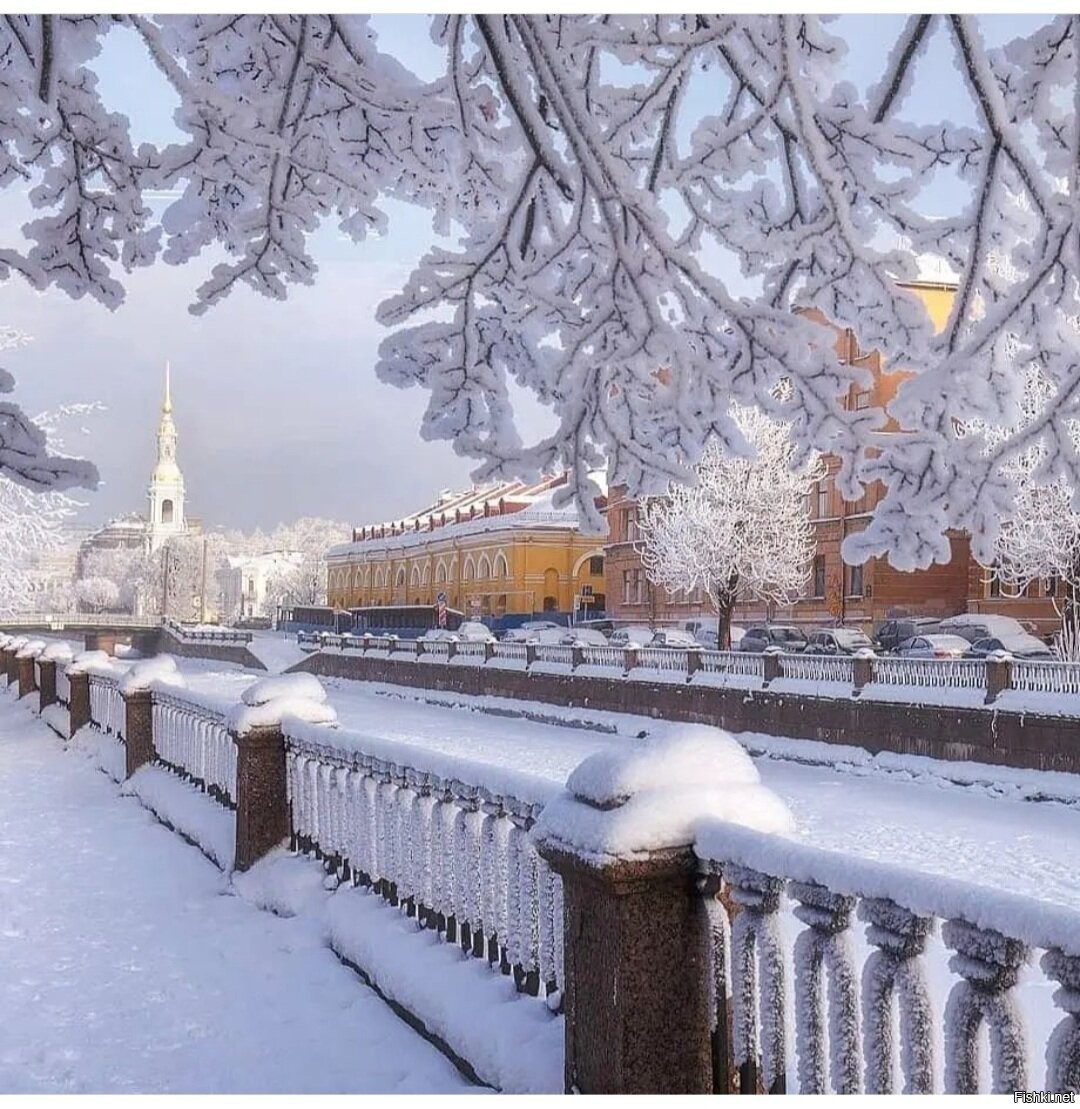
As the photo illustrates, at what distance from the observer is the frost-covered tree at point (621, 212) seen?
2930 millimetres

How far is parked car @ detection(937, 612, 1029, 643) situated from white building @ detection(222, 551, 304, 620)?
102 metres

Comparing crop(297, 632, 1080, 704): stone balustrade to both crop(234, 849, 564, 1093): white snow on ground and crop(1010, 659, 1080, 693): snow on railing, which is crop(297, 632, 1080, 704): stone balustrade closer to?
crop(1010, 659, 1080, 693): snow on railing

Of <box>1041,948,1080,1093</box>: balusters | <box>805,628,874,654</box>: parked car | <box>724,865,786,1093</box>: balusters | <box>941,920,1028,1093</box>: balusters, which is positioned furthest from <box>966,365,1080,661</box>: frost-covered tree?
<box>1041,948,1080,1093</box>: balusters

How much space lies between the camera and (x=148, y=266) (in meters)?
3.33

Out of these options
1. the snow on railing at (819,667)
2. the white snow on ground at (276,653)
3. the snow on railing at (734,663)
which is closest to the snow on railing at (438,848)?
the snow on railing at (819,667)

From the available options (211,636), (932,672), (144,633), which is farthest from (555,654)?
(144,633)

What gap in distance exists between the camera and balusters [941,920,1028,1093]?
232cm

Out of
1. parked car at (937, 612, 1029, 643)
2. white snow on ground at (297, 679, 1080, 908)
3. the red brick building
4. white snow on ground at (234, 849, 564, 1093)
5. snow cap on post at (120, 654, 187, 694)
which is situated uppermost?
the red brick building

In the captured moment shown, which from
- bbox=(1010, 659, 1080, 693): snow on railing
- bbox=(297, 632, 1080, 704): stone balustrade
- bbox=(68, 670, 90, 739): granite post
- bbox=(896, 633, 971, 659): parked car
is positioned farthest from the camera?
bbox=(896, 633, 971, 659): parked car

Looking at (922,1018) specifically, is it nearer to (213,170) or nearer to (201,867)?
A: (213,170)

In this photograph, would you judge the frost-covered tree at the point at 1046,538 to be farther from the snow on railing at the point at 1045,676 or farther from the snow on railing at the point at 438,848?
the snow on railing at the point at 438,848

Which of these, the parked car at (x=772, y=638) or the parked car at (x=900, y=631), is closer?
the parked car at (x=900, y=631)

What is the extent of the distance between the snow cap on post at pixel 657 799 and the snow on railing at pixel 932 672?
15828 millimetres

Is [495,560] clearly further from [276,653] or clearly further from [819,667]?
[819,667]
